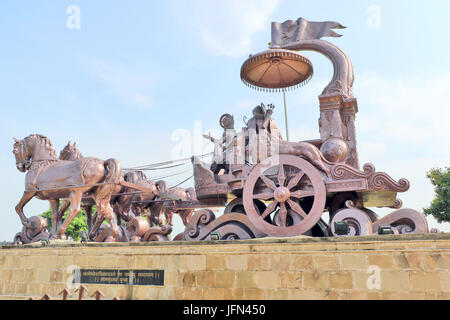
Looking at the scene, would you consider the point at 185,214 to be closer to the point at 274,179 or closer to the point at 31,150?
the point at 31,150

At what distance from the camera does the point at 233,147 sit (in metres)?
7.98

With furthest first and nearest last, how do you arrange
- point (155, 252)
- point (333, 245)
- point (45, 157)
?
point (45, 157) < point (155, 252) < point (333, 245)

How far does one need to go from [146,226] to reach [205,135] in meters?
2.83

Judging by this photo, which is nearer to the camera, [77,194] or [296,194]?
[296,194]

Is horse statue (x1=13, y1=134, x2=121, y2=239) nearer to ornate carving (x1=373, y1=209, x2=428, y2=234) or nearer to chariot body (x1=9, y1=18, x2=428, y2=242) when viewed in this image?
chariot body (x1=9, y1=18, x2=428, y2=242)

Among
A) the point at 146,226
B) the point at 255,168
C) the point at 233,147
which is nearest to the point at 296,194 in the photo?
the point at 255,168

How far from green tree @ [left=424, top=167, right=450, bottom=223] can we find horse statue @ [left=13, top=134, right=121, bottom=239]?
15495 mm

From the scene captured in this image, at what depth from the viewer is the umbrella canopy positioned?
7.71 meters

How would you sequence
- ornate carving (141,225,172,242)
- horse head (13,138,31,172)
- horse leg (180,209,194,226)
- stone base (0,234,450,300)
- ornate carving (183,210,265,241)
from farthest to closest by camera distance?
horse leg (180,209,194,226) → horse head (13,138,31,172) → ornate carving (141,225,172,242) → ornate carving (183,210,265,241) → stone base (0,234,450,300)

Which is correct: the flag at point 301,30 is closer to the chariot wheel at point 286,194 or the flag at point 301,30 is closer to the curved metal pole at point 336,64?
the curved metal pole at point 336,64

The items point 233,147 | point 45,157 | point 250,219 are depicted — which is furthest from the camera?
point 45,157

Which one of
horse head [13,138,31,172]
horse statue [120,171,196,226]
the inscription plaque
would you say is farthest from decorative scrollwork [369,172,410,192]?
horse head [13,138,31,172]
